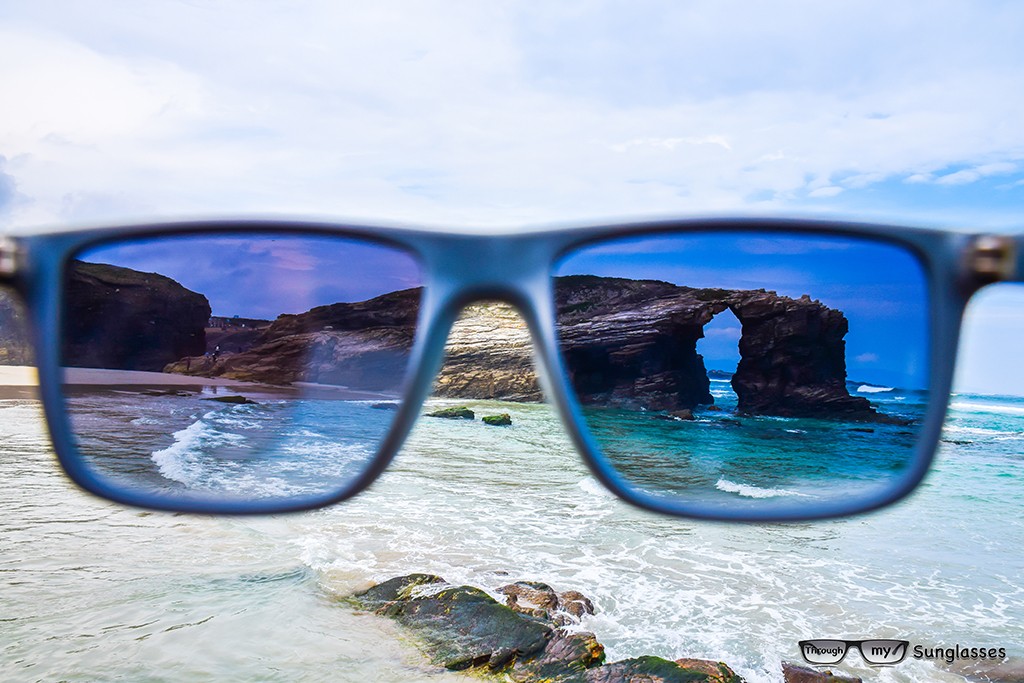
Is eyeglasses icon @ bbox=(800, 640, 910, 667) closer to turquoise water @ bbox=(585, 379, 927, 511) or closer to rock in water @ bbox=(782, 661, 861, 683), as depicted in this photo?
rock in water @ bbox=(782, 661, 861, 683)

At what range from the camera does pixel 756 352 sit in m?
1.12

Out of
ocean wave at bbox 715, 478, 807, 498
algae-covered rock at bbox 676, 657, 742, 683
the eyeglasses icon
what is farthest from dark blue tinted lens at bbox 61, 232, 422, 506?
the eyeglasses icon

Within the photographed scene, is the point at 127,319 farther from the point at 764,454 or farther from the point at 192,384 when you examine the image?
the point at 764,454

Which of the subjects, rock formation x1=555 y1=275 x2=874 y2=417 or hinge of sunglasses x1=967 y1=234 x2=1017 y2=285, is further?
rock formation x1=555 y1=275 x2=874 y2=417

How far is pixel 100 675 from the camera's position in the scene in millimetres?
2713

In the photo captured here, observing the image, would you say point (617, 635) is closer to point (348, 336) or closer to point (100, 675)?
point (100, 675)

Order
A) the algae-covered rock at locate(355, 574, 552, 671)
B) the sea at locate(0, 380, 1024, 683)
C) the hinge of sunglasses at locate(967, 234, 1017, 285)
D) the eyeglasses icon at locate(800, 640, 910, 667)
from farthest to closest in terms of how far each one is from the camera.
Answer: the eyeglasses icon at locate(800, 640, 910, 667)
the sea at locate(0, 380, 1024, 683)
the algae-covered rock at locate(355, 574, 552, 671)
the hinge of sunglasses at locate(967, 234, 1017, 285)

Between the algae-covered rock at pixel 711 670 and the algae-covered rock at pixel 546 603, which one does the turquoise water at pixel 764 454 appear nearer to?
the algae-covered rock at pixel 711 670

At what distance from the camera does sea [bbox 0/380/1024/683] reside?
2.82 meters

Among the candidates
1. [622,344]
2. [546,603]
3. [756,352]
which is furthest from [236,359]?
[546,603]

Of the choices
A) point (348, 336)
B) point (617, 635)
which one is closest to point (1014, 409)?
point (617, 635)

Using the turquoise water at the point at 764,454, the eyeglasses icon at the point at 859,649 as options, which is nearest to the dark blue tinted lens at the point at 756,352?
the turquoise water at the point at 764,454

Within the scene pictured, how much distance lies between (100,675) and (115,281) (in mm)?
2546

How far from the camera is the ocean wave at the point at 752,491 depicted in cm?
94
